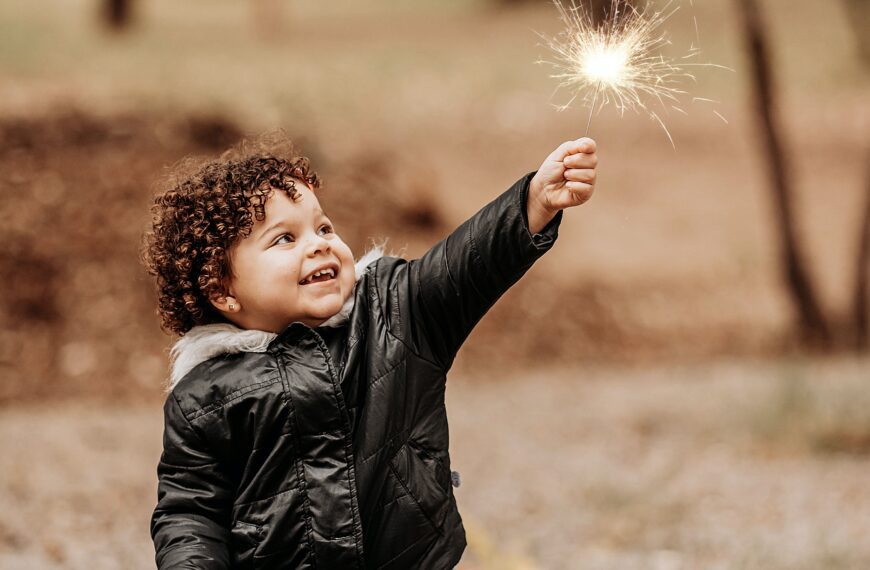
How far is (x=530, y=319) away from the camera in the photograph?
9.63 m

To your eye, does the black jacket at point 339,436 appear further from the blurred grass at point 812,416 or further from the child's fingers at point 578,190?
the blurred grass at point 812,416

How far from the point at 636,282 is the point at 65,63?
24.6ft

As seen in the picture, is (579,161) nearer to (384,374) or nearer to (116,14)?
(384,374)

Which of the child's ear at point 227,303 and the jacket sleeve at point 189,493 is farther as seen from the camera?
the child's ear at point 227,303

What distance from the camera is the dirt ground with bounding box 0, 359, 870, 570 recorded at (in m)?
4.39

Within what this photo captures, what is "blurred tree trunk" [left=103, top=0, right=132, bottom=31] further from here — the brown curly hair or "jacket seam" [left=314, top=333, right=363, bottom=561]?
"jacket seam" [left=314, top=333, right=363, bottom=561]

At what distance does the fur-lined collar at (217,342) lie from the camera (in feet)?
7.32

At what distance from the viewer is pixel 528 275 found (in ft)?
33.4

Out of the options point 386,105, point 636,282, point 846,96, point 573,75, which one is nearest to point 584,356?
point 636,282

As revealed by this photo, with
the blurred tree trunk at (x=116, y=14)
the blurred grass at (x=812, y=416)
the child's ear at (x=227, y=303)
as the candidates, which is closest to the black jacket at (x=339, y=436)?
the child's ear at (x=227, y=303)

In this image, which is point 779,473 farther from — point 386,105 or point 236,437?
point 386,105

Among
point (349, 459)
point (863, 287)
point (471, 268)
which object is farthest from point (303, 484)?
point (863, 287)

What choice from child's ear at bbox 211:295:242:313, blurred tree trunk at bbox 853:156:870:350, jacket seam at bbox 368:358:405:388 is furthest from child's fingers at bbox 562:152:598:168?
blurred tree trunk at bbox 853:156:870:350

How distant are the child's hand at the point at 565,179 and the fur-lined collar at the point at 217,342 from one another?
485 mm
